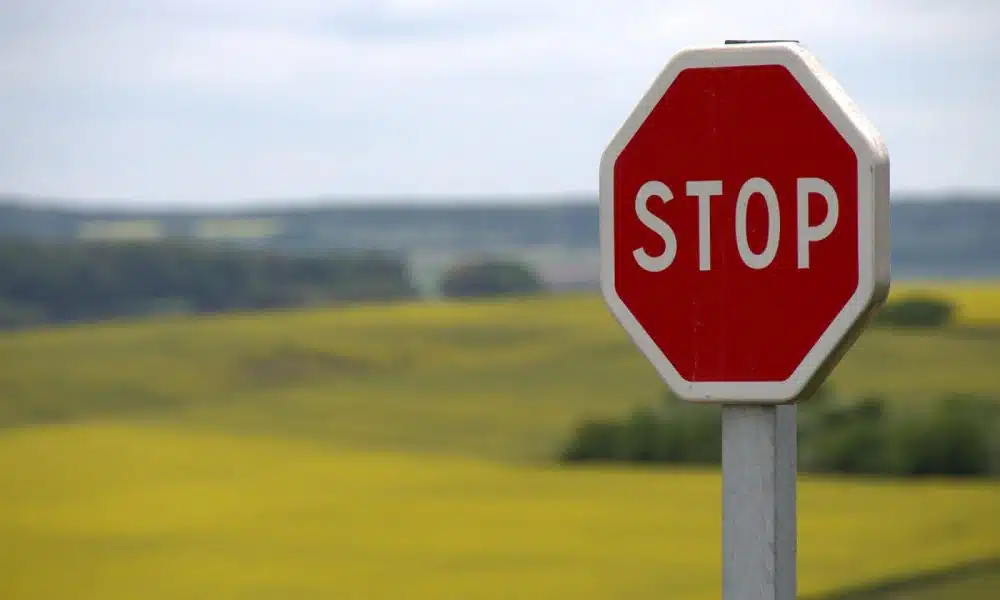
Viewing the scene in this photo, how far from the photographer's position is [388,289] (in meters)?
38.0

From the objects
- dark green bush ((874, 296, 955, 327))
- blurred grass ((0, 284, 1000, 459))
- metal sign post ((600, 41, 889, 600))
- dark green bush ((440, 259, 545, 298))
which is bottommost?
dark green bush ((440, 259, 545, 298))

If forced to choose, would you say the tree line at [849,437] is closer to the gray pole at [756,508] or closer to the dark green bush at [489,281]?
the gray pole at [756,508]

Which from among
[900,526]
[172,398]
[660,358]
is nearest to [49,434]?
[172,398]

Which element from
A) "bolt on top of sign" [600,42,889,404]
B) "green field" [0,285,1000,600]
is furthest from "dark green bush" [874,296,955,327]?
"bolt on top of sign" [600,42,889,404]

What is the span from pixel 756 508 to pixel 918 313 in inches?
1167

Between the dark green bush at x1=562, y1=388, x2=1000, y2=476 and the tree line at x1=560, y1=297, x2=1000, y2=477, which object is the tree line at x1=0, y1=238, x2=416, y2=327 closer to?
the tree line at x1=560, y1=297, x2=1000, y2=477

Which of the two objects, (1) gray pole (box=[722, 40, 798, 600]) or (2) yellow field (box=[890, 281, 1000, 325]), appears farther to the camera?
(2) yellow field (box=[890, 281, 1000, 325])

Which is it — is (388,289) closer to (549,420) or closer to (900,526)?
(549,420)

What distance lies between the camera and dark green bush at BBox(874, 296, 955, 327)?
3017 centimetres

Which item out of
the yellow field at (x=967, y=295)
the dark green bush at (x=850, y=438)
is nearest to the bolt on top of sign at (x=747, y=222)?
the dark green bush at (x=850, y=438)

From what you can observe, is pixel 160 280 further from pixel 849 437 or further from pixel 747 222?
pixel 747 222

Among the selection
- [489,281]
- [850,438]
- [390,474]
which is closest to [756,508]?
[390,474]

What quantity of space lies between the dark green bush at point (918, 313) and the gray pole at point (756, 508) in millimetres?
28344

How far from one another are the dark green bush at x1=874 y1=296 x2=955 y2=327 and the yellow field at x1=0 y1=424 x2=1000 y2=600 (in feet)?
39.4
